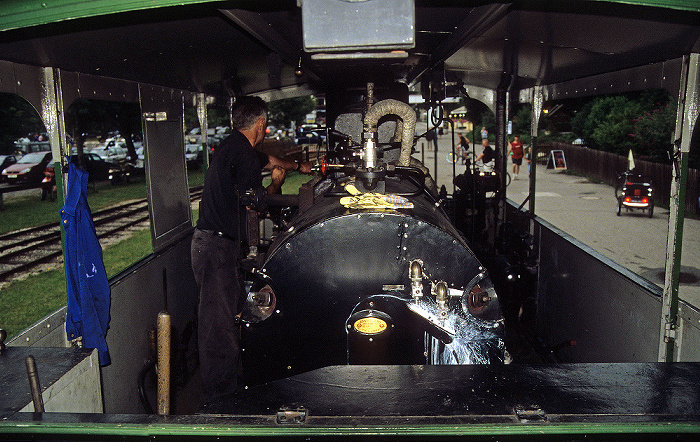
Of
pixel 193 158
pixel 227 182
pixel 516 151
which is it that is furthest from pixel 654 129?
pixel 193 158

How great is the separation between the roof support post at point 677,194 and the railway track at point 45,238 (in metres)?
11.8

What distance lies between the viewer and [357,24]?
6.34 feet

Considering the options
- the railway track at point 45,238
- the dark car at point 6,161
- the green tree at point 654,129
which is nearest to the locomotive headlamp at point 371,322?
the railway track at point 45,238

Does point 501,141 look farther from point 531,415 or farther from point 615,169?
point 615,169

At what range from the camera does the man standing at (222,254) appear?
14.5ft

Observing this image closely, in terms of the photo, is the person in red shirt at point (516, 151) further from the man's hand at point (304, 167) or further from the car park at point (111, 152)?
the car park at point (111, 152)

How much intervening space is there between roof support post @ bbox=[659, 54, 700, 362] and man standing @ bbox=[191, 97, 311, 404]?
3.16 meters

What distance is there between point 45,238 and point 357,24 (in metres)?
14.9

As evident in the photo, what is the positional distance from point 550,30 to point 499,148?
14.4 feet

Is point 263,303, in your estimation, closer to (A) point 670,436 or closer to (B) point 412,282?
(B) point 412,282

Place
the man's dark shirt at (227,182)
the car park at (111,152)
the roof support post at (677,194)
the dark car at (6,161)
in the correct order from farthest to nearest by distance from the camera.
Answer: the car park at (111,152) < the dark car at (6,161) < the man's dark shirt at (227,182) < the roof support post at (677,194)

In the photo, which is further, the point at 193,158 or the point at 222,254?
the point at 193,158

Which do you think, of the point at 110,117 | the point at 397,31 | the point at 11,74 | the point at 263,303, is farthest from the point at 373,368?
the point at 110,117

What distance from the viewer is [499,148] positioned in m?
7.63
